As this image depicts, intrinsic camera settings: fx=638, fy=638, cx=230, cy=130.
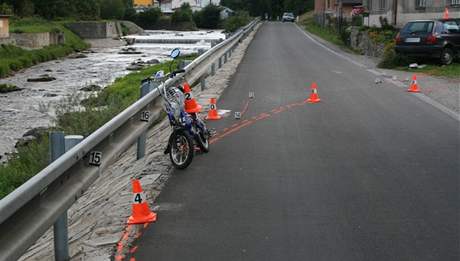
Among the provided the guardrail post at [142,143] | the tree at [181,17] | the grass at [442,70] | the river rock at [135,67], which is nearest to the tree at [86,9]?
the tree at [181,17]

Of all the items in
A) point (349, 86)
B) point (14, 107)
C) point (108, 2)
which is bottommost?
point (14, 107)

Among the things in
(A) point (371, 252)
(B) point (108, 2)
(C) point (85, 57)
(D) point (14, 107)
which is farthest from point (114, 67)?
(B) point (108, 2)

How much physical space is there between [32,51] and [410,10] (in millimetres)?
29499

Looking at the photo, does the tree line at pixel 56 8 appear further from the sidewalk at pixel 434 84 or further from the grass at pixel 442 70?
the grass at pixel 442 70

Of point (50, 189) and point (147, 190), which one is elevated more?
point (50, 189)

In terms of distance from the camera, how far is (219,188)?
22.2 feet

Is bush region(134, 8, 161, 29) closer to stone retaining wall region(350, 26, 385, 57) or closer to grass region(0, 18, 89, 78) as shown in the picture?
grass region(0, 18, 89, 78)

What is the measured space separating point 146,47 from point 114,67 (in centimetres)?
2184

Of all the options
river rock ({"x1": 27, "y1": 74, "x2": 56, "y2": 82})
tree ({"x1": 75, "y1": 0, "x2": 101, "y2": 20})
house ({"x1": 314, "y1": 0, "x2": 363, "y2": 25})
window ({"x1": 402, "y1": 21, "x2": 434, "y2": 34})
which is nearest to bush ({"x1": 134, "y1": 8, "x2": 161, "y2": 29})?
tree ({"x1": 75, "y1": 0, "x2": 101, "y2": 20})

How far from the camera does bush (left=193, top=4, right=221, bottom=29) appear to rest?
108m

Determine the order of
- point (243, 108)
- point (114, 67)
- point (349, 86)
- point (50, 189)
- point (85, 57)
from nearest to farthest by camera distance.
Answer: point (50, 189) < point (243, 108) < point (349, 86) < point (114, 67) < point (85, 57)

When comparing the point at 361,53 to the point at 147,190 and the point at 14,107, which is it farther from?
the point at 147,190

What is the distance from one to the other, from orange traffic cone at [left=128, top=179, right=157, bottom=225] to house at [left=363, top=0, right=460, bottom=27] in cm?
2490

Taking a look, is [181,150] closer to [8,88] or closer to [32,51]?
Result: [8,88]
